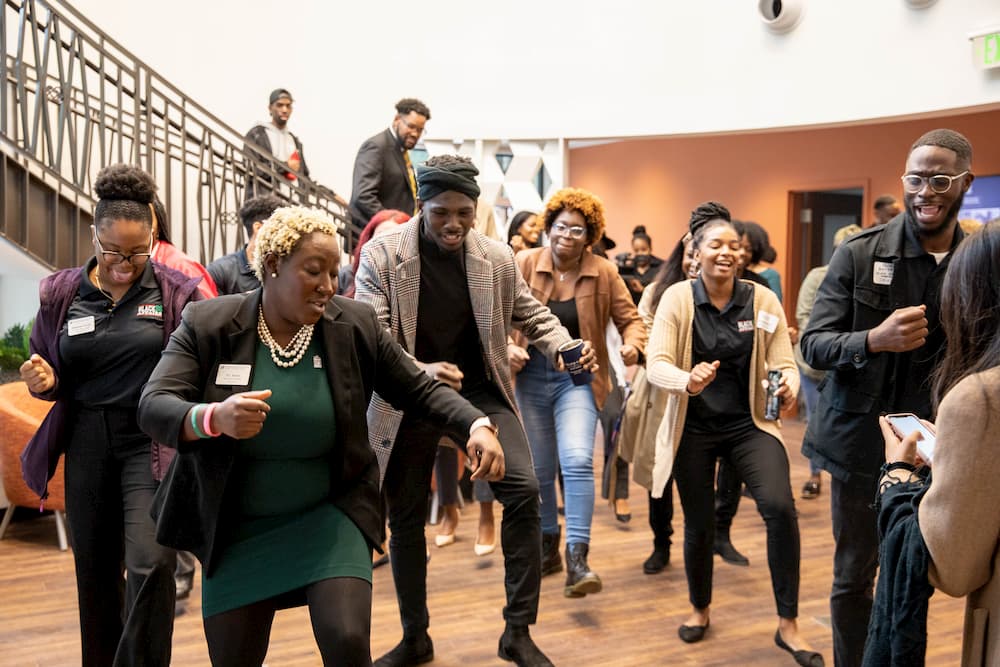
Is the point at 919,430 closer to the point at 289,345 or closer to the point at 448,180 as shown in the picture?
the point at 289,345

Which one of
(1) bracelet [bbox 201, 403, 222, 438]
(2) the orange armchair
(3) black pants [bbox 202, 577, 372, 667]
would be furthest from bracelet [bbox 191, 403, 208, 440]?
(2) the orange armchair

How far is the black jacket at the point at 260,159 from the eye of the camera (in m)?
8.26

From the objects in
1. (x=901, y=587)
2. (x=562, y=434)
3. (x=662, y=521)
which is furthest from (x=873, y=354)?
(x=662, y=521)

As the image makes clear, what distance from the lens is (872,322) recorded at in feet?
10.6

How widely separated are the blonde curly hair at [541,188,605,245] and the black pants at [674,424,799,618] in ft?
4.23

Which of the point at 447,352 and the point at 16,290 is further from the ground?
the point at 16,290

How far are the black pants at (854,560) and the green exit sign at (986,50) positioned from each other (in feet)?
18.6

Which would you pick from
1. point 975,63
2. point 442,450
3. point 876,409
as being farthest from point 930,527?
point 975,63

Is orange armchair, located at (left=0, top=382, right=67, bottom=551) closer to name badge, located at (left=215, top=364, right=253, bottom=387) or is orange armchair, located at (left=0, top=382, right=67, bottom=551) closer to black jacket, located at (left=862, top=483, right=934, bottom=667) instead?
name badge, located at (left=215, top=364, right=253, bottom=387)

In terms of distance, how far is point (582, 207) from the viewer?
15.7 ft

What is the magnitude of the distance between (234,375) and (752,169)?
36.7ft

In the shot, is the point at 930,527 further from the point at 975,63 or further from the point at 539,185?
the point at 539,185

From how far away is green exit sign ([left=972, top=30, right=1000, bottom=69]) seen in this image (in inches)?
294

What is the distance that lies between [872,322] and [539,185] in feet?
25.6
